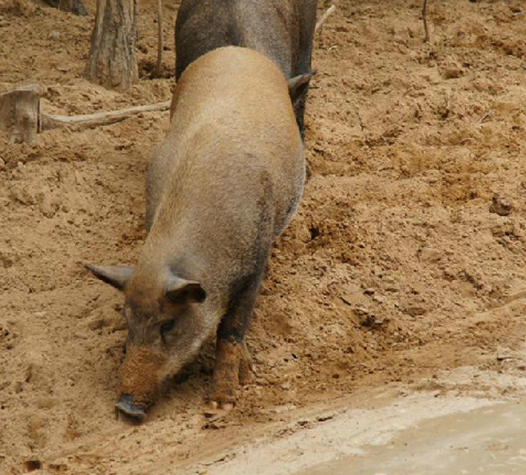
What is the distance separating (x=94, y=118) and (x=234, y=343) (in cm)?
272

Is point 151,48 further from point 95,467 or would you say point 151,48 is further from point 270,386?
point 95,467

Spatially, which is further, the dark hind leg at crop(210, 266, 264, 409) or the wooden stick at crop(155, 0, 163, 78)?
the wooden stick at crop(155, 0, 163, 78)

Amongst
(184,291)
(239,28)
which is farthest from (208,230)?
(239,28)

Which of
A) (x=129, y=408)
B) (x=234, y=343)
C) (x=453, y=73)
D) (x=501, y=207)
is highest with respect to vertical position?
(x=453, y=73)

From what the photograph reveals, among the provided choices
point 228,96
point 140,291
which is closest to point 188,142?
point 228,96

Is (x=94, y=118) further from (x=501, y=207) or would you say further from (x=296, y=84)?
(x=501, y=207)

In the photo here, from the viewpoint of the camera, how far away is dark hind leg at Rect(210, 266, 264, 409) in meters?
6.03

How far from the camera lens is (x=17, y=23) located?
32.8ft

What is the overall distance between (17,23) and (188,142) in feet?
13.9

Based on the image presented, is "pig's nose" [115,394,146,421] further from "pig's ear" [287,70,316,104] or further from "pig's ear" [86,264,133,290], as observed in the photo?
"pig's ear" [287,70,316,104]

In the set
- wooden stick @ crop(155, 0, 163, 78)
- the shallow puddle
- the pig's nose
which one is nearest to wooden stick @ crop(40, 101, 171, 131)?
wooden stick @ crop(155, 0, 163, 78)

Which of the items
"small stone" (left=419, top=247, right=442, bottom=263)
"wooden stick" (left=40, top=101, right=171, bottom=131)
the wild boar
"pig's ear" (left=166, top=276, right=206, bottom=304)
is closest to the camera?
"pig's ear" (left=166, top=276, right=206, bottom=304)

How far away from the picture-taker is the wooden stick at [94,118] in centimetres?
812

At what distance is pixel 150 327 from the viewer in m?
5.80
